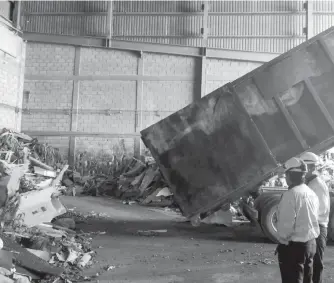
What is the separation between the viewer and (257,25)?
14.4 meters

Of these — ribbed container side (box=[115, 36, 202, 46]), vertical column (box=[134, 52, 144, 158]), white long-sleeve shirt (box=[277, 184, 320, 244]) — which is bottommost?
white long-sleeve shirt (box=[277, 184, 320, 244])

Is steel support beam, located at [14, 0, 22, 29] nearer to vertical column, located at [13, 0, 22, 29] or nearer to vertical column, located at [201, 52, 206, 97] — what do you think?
vertical column, located at [13, 0, 22, 29]

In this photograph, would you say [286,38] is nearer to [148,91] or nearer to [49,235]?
[148,91]

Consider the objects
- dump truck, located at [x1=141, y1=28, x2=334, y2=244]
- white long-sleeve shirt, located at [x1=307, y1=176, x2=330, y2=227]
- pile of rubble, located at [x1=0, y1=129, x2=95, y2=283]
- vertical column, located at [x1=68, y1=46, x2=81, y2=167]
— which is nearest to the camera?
white long-sleeve shirt, located at [x1=307, y1=176, x2=330, y2=227]

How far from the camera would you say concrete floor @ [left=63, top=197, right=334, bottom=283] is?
4.64 m

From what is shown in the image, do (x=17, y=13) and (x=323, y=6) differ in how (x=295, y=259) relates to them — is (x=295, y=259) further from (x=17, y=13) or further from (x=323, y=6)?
(x=17, y=13)

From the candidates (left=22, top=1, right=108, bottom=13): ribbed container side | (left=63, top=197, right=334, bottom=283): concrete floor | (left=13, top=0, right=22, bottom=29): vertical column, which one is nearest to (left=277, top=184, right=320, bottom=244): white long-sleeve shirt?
(left=63, top=197, right=334, bottom=283): concrete floor

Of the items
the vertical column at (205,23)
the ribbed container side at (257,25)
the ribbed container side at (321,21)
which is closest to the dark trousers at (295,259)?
the vertical column at (205,23)

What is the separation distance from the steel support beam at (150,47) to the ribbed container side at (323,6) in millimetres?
2717

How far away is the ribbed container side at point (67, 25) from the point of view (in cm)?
1507

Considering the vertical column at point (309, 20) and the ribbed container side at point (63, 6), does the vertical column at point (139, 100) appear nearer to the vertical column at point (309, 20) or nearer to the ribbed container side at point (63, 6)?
the ribbed container side at point (63, 6)

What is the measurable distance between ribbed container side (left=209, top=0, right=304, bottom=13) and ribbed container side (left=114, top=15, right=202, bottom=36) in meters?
1.05

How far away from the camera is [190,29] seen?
1461 cm

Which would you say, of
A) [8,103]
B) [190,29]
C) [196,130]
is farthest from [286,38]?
[8,103]
